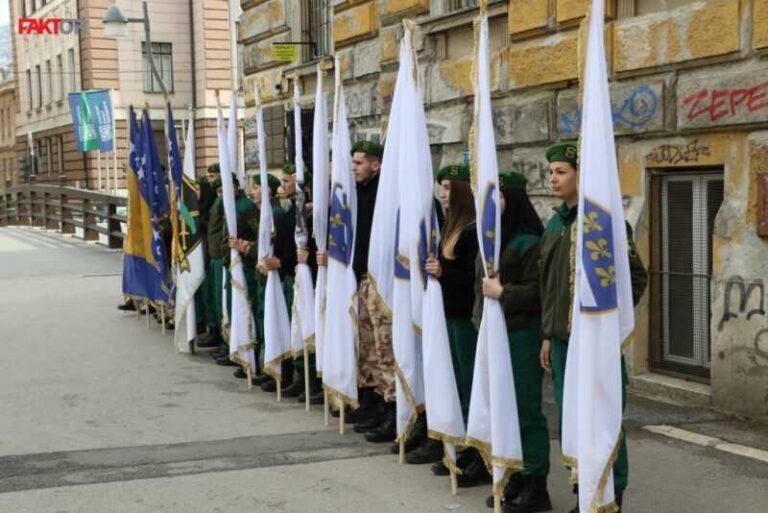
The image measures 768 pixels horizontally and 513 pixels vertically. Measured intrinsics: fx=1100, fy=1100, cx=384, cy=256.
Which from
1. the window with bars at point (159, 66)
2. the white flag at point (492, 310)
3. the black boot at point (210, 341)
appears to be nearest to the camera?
the white flag at point (492, 310)

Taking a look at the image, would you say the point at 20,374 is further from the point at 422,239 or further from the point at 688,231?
the point at 688,231

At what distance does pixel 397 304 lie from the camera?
6.64m

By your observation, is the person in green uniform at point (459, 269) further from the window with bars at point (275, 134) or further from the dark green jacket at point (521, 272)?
the window with bars at point (275, 134)

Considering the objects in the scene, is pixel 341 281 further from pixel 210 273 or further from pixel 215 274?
pixel 210 273

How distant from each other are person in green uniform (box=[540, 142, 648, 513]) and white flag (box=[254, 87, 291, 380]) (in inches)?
145

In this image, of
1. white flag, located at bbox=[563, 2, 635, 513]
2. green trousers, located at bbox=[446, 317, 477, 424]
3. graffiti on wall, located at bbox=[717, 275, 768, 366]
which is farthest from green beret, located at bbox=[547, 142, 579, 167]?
graffiti on wall, located at bbox=[717, 275, 768, 366]

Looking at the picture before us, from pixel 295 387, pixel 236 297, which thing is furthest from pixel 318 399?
pixel 236 297

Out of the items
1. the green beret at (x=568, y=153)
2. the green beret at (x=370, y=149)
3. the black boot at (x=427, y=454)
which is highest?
the green beret at (x=370, y=149)

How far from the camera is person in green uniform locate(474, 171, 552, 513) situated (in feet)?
17.9

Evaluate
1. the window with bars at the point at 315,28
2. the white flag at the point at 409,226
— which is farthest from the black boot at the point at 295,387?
the window with bars at the point at 315,28

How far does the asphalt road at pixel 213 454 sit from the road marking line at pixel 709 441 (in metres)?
0.08

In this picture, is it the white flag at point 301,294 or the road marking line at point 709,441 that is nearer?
the road marking line at point 709,441

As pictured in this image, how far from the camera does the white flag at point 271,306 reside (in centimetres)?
856

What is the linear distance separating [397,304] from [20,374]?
4580 millimetres
